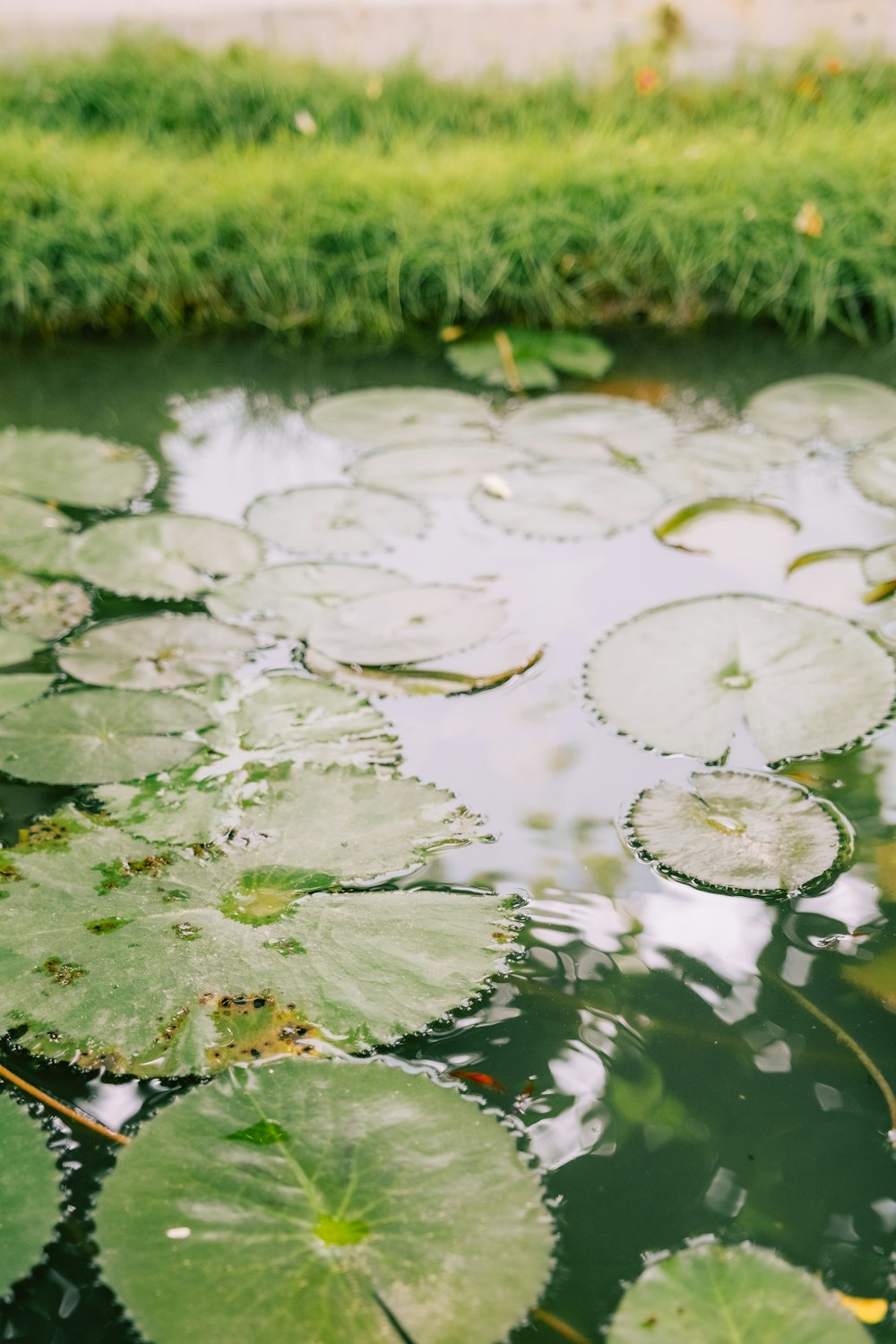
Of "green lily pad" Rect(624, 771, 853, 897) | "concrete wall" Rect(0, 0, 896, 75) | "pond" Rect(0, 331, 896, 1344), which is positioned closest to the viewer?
"pond" Rect(0, 331, 896, 1344)

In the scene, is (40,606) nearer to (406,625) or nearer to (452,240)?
(406,625)

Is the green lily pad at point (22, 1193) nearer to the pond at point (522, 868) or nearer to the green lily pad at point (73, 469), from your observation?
the pond at point (522, 868)

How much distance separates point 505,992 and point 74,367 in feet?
6.62

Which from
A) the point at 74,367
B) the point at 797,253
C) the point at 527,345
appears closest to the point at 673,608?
the point at 527,345

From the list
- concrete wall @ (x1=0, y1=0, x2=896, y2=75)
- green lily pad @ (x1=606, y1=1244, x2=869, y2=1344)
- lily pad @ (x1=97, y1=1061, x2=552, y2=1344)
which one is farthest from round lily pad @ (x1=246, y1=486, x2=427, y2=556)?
concrete wall @ (x1=0, y1=0, x2=896, y2=75)

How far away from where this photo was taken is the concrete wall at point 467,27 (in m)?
3.74

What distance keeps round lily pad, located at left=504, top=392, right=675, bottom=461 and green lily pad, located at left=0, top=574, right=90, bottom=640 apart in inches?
34.6

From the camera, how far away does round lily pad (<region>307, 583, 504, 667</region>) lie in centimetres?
152

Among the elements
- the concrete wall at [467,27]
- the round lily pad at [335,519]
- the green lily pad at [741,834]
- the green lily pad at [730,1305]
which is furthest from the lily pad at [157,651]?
the concrete wall at [467,27]

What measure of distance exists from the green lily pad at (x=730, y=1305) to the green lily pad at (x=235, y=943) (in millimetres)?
290

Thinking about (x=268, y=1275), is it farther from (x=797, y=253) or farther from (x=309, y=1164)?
(x=797, y=253)

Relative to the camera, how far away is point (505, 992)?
107 cm

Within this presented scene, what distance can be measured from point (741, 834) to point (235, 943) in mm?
551

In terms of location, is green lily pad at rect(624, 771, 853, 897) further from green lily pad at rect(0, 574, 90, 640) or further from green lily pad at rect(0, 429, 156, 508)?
green lily pad at rect(0, 429, 156, 508)
